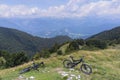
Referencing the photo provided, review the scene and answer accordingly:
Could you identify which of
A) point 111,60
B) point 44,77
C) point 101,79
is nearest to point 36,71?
point 44,77

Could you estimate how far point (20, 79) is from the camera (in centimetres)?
2047

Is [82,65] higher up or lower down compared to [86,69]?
higher up

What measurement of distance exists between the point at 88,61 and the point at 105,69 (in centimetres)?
367

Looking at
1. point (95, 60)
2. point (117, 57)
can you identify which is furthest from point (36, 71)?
point (117, 57)

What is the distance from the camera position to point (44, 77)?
20688mm

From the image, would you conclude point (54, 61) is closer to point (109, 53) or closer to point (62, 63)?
point (62, 63)

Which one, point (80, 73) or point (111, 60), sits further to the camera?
point (111, 60)

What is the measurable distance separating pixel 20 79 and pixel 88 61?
9723 millimetres

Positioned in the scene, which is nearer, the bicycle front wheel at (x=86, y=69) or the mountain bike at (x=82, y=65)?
the bicycle front wheel at (x=86, y=69)

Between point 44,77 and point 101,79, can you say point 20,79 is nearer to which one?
point 44,77

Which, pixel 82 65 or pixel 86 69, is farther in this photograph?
pixel 82 65

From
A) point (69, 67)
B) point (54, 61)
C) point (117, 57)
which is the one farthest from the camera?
point (117, 57)

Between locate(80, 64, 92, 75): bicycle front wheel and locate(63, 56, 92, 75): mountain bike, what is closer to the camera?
locate(80, 64, 92, 75): bicycle front wheel

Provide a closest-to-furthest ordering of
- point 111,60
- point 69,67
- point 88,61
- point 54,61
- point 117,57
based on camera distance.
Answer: point 69,67
point 54,61
point 88,61
point 111,60
point 117,57
